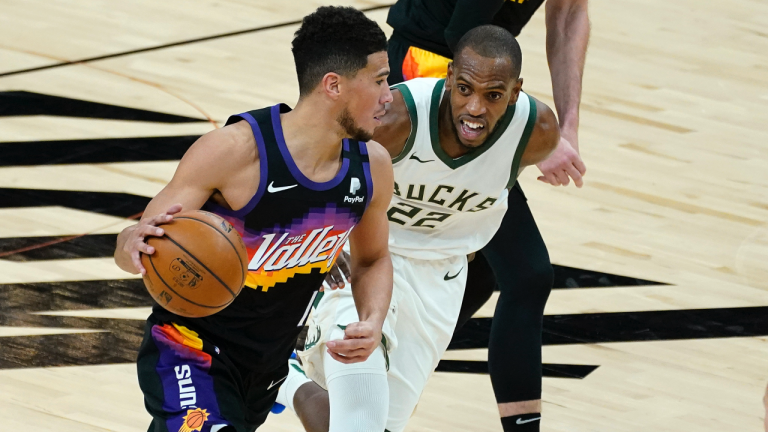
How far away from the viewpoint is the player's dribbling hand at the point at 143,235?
115 inches

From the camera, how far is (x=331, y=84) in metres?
3.35

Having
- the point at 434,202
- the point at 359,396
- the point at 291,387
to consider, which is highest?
the point at 434,202

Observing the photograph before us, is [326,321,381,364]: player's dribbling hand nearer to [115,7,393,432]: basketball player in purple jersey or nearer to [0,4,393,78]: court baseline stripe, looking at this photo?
[115,7,393,432]: basketball player in purple jersey

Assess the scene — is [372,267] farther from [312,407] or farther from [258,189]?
[312,407]

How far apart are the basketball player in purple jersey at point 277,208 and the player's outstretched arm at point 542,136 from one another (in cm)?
80

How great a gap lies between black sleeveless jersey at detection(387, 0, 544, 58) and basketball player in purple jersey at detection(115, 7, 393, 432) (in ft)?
3.01

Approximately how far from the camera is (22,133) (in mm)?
7301

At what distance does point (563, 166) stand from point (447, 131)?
1.42ft

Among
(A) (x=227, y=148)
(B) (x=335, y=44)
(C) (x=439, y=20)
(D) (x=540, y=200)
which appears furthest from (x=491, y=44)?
(D) (x=540, y=200)

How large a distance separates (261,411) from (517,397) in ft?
3.57

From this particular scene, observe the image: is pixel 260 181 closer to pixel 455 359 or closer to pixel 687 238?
pixel 455 359

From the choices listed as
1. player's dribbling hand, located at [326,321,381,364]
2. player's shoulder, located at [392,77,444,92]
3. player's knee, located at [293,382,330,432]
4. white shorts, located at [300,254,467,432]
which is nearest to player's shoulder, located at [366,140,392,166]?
player's dribbling hand, located at [326,321,381,364]

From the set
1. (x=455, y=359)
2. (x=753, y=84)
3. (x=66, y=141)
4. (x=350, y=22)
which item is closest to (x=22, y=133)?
(x=66, y=141)

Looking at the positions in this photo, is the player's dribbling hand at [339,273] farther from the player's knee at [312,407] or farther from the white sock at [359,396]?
the player's knee at [312,407]
